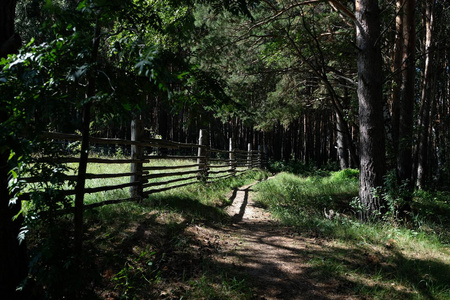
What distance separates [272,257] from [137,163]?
10.1ft

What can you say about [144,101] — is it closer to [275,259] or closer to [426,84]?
[275,259]

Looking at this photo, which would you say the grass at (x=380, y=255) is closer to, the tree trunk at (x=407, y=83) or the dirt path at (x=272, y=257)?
the dirt path at (x=272, y=257)

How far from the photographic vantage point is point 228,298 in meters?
3.02

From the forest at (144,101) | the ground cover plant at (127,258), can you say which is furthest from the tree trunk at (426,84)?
the ground cover plant at (127,258)

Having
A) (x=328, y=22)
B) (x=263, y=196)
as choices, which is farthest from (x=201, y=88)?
(x=328, y=22)

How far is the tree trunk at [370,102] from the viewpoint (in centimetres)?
570

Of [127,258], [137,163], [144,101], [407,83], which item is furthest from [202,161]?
[144,101]

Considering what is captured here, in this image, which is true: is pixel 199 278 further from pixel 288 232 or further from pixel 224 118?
pixel 224 118

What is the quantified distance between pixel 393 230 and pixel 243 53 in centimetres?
667

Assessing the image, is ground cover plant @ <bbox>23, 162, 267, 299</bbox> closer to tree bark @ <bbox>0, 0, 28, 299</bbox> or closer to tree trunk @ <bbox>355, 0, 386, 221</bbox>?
tree bark @ <bbox>0, 0, 28, 299</bbox>

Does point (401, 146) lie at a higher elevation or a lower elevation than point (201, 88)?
lower

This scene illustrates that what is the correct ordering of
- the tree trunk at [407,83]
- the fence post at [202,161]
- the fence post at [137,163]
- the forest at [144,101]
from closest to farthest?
1. the forest at [144,101]
2. the fence post at [137,163]
3. the tree trunk at [407,83]
4. the fence post at [202,161]

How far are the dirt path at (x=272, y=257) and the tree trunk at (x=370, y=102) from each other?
1.85m

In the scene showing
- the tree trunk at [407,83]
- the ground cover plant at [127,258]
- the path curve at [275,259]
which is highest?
the tree trunk at [407,83]
